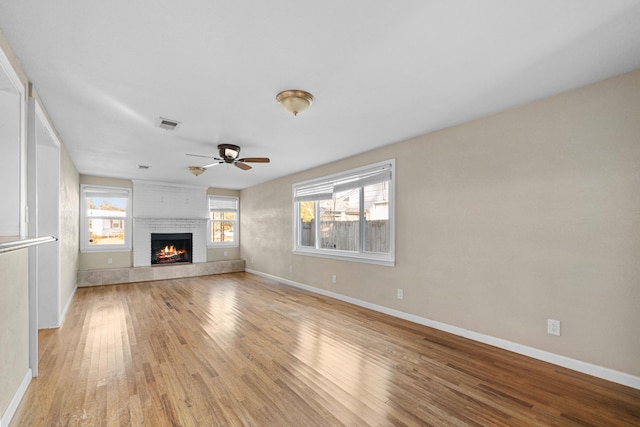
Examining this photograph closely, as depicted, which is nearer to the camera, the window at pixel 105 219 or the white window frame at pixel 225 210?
the window at pixel 105 219

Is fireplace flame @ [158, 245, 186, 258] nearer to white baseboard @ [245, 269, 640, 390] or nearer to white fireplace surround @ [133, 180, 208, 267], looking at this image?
white fireplace surround @ [133, 180, 208, 267]

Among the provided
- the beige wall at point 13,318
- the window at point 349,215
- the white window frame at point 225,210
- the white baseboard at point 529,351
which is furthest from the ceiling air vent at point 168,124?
the white window frame at point 225,210

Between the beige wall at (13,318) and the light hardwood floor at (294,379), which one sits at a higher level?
the beige wall at (13,318)

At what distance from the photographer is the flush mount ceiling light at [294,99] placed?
2451 millimetres

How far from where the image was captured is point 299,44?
1858 mm

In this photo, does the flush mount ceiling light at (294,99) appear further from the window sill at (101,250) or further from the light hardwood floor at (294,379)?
the window sill at (101,250)

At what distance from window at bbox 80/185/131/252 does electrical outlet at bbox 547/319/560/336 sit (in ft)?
25.2

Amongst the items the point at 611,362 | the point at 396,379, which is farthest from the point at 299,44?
the point at 611,362

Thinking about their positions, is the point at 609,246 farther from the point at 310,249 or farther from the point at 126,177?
the point at 126,177

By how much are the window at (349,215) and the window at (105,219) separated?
4054mm

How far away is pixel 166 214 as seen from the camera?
7.16m

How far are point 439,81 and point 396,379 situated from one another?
240 centimetres

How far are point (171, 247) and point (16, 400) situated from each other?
570cm

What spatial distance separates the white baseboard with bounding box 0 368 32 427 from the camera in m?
1.77
